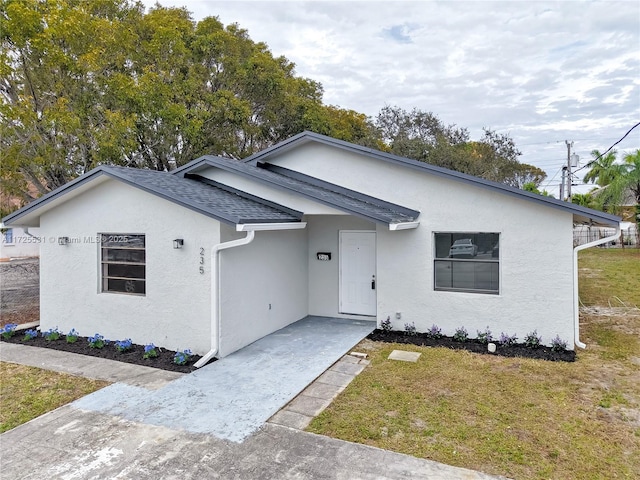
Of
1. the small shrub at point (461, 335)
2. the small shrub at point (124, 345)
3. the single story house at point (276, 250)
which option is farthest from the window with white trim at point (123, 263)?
the small shrub at point (461, 335)

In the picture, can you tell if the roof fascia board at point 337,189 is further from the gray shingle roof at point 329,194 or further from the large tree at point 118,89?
the large tree at point 118,89

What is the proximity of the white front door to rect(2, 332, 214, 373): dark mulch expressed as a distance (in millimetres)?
4290

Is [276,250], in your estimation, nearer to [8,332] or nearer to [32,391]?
[32,391]

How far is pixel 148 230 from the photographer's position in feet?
28.0

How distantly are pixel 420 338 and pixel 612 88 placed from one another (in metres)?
12.9

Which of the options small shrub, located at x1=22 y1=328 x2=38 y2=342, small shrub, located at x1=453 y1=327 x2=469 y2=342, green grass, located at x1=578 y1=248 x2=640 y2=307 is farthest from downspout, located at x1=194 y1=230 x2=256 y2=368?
green grass, located at x1=578 y1=248 x2=640 y2=307

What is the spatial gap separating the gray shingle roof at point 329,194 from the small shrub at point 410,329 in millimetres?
2395

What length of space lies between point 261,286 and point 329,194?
8.78 feet

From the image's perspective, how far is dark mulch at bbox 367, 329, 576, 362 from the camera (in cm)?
808

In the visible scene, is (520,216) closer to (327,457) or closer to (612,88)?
(327,457)

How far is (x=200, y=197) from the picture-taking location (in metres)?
8.39

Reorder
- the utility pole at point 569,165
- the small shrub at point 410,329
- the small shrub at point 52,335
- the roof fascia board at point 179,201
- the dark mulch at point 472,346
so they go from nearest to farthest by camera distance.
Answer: the roof fascia board at point 179,201
the dark mulch at point 472,346
the small shrub at point 52,335
the small shrub at point 410,329
the utility pole at point 569,165

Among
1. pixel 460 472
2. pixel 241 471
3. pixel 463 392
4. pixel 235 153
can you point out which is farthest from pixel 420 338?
pixel 235 153

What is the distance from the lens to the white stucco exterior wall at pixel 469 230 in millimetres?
8398
